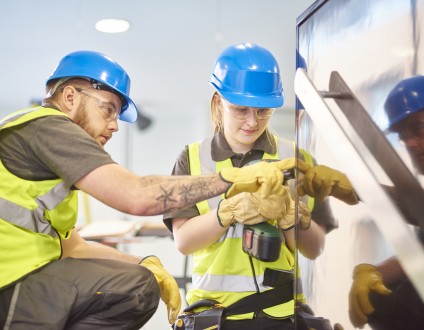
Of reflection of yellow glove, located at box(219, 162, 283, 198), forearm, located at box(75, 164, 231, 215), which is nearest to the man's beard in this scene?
forearm, located at box(75, 164, 231, 215)

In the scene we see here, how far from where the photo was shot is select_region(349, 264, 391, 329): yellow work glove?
74 centimetres

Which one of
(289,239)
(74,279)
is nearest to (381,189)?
(74,279)

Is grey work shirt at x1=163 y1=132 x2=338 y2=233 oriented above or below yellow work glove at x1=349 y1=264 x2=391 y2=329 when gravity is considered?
above

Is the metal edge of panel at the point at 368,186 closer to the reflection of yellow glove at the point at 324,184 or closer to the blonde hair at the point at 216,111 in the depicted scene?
the reflection of yellow glove at the point at 324,184

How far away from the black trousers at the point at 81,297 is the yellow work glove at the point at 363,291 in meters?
0.55

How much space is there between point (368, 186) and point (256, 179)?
0.58m

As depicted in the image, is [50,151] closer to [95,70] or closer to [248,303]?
[95,70]

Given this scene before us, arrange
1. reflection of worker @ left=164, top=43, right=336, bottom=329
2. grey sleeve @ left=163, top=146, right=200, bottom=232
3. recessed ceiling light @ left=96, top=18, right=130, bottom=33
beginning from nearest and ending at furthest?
reflection of worker @ left=164, top=43, right=336, bottom=329, grey sleeve @ left=163, top=146, right=200, bottom=232, recessed ceiling light @ left=96, top=18, right=130, bottom=33

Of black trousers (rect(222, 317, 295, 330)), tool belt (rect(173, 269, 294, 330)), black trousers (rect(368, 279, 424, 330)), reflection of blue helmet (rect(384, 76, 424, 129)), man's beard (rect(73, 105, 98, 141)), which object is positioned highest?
man's beard (rect(73, 105, 98, 141))

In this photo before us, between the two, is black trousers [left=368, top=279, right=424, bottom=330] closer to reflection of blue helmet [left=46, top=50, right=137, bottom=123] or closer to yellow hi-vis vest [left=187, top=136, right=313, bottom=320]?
yellow hi-vis vest [left=187, top=136, right=313, bottom=320]

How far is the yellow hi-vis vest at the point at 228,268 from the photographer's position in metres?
1.46

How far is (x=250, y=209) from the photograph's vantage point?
144 centimetres

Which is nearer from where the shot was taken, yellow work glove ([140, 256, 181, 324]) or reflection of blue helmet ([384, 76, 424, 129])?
reflection of blue helmet ([384, 76, 424, 129])

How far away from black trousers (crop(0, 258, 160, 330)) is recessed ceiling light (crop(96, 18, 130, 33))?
253 cm
